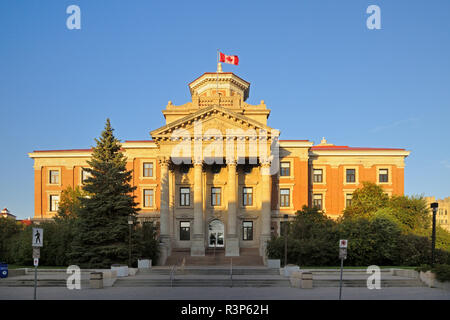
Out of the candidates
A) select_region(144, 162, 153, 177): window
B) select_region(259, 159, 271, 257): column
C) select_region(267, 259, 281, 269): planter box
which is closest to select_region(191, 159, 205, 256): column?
select_region(259, 159, 271, 257): column

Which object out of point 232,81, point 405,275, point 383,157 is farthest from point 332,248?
point 232,81

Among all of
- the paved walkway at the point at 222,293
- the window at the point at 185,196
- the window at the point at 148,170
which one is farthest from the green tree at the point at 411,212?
the window at the point at 148,170

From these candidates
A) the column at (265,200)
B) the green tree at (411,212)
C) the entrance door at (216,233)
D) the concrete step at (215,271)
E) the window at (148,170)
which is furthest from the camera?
the window at (148,170)

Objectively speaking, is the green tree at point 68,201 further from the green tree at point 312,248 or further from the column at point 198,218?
the green tree at point 312,248

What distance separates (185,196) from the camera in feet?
151

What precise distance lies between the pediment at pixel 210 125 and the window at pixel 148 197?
10571 mm

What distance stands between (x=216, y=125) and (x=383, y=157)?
2307cm

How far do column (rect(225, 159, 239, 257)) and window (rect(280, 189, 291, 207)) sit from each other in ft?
27.8

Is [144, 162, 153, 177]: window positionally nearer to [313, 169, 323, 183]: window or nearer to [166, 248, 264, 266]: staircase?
[166, 248, 264, 266]: staircase

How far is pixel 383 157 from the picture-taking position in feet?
168

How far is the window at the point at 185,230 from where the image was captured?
1786 inches

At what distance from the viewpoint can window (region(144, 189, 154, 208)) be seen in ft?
163
